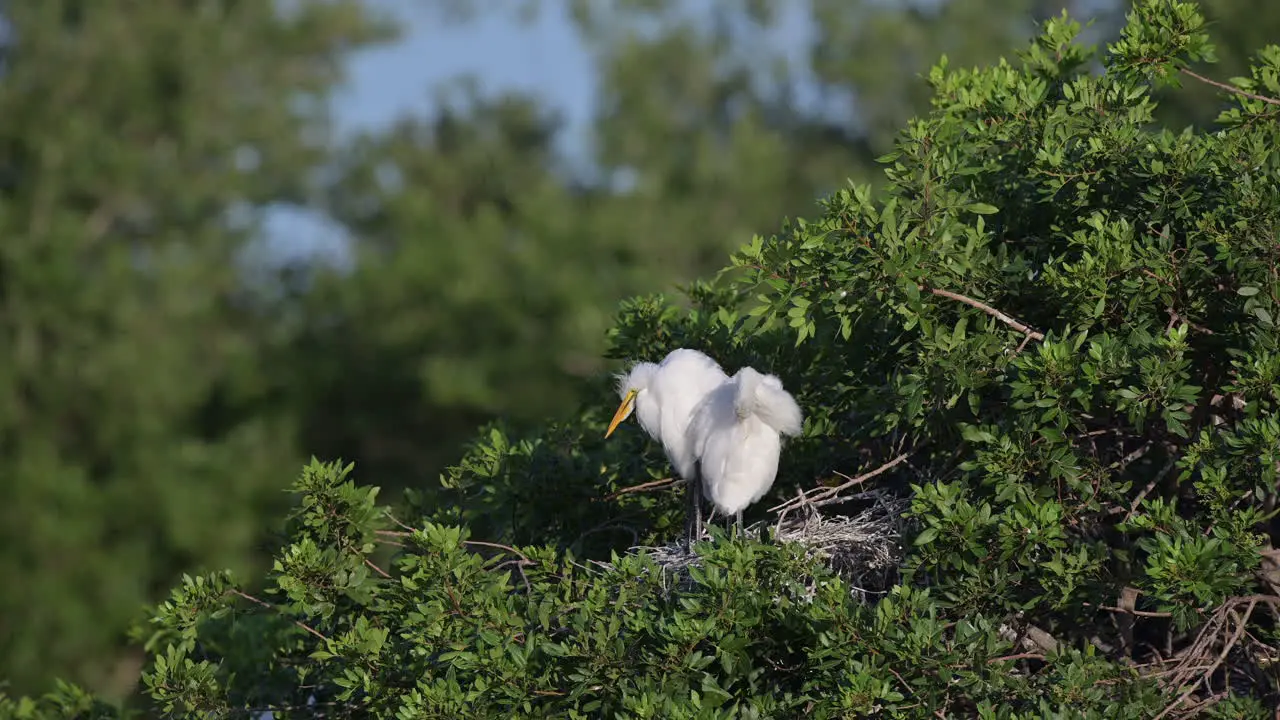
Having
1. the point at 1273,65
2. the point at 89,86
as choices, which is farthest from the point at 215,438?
the point at 1273,65

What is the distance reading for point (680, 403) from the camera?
226 inches

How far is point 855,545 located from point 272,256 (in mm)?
17689

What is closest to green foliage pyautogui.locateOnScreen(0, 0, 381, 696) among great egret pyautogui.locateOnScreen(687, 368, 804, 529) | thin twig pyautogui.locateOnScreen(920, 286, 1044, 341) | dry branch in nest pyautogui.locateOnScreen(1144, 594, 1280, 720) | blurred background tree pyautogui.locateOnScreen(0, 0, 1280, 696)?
blurred background tree pyautogui.locateOnScreen(0, 0, 1280, 696)

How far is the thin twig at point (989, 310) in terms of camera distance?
14.9 feet

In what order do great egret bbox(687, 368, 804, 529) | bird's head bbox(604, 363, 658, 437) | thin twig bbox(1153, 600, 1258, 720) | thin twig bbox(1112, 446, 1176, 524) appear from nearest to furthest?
thin twig bbox(1153, 600, 1258, 720), thin twig bbox(1112, 446, 1176, 524), great egret bbox(687, 368, 804, 529), bird's head bbox(604, 363, 658, 437)

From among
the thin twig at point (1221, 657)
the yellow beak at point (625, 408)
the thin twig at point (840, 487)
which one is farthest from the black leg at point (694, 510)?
the thin twig at point (1221, 657)

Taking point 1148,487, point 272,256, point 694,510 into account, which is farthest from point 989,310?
point 272,256

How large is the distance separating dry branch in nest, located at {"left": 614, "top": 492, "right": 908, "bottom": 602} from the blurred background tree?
10.1 metres

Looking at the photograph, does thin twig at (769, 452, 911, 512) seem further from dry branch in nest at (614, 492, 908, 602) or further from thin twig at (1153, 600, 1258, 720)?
thin twig at (1153, 600, 1258, 720)

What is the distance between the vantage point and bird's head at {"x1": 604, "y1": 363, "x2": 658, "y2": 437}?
235 inches

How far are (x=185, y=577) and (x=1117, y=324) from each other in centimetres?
303

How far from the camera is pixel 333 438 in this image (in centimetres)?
2008

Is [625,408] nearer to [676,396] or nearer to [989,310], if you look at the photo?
[676,396]

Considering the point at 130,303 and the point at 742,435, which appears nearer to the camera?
the point at 742,435
